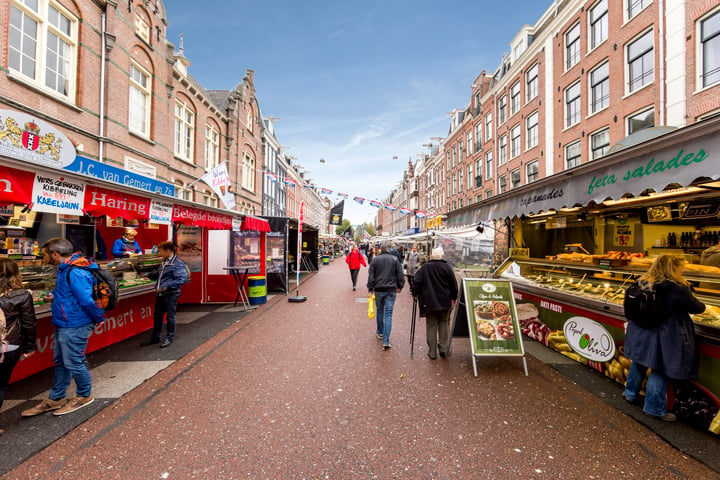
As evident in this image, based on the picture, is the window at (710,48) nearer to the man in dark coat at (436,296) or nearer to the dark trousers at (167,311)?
the man in dark coat at (436,296)

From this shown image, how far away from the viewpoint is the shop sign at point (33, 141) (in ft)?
20.3

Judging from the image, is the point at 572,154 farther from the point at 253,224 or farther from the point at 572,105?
the point at 253,224

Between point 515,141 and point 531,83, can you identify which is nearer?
point 531,83

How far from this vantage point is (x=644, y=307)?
313 centimetres

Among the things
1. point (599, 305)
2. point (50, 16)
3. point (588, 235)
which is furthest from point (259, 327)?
point (50, 16)

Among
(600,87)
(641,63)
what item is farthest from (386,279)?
(600,87)

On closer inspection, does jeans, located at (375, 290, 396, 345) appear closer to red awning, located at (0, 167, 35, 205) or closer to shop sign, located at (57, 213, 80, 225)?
red awning, located at (0, 167, 35, 205)

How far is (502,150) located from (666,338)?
2120 cm

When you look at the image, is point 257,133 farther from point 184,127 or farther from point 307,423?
point 307,423

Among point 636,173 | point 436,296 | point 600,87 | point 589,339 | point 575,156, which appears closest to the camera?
point 636,173

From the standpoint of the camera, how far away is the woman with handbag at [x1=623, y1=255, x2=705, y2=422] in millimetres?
2977

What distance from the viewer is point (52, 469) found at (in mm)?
2436

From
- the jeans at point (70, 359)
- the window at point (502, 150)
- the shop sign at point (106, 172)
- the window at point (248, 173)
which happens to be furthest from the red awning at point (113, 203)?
the window at point (502, 150)

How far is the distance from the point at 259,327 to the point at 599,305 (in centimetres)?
599
